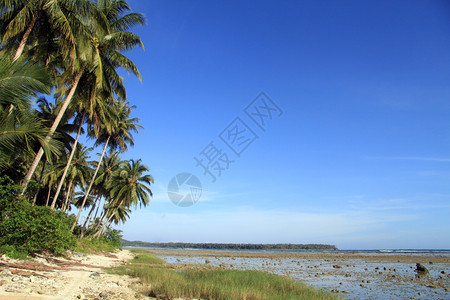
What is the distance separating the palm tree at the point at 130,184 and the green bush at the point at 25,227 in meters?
18.6

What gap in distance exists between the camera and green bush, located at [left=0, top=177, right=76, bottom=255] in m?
10.7

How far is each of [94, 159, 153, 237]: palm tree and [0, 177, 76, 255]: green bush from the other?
1858 centimetres

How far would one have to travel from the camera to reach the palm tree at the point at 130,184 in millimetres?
32781

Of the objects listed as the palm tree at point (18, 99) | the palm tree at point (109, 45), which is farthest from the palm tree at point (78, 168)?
the palm tree at point (18, 99)

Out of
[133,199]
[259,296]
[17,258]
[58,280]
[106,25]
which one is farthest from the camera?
[133,199]

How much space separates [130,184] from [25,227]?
71.5ft

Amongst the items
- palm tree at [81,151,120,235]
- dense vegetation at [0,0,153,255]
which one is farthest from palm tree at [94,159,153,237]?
dense vegetation at [0,0,153,255]

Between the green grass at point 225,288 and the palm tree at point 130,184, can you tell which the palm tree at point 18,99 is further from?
the palm tree at point 130,184

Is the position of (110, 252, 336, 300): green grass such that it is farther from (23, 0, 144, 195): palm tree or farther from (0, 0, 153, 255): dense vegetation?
(23, 0, 144, 195): palm tree

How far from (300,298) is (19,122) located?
10.6 m

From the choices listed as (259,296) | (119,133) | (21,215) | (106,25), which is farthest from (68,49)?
(119,133)

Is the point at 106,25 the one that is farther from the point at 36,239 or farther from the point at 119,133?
the point at 119,133

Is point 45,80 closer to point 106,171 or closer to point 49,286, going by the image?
point 49,286

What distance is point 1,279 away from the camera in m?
7.39
